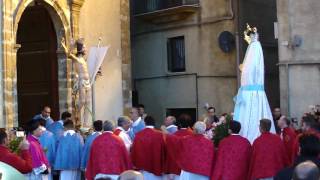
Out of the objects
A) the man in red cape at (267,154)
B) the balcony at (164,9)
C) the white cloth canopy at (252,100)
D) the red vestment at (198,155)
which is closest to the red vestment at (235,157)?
the man in red cape at (267,154)

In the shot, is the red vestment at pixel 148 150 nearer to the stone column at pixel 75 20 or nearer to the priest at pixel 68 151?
the priest at pixel 68 151

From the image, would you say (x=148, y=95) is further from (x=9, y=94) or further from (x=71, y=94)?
(x=9, y=94)

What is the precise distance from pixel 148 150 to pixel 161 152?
0.94ft

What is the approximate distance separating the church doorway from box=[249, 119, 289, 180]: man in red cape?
8.57 m

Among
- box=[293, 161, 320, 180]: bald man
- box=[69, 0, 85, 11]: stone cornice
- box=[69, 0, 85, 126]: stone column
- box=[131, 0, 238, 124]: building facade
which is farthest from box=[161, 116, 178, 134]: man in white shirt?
box=[131, 0, 238, 124]: building facade

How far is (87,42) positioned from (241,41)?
5945 mm

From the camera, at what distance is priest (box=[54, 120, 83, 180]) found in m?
11.6

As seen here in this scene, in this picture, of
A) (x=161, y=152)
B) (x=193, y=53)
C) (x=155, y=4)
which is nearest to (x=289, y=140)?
(x=161, y=152)

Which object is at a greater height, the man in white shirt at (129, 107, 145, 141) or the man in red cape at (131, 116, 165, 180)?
the man in white shirt at (129, 107, 145, 141)

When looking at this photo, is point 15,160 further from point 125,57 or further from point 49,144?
point 125,57

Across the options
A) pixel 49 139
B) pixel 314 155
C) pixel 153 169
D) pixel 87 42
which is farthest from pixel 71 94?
pixel 314 155

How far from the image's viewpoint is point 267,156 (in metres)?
8.97

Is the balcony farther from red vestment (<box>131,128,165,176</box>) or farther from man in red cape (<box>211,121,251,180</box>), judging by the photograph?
man in red cape (<box>211,121,251,180</box>)

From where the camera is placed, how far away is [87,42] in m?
16.9
